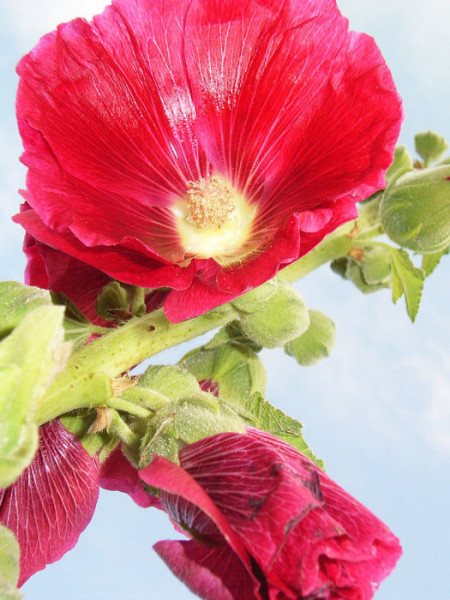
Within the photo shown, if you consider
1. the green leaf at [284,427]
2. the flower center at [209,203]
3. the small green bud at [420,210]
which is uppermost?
the flower center at [209,203]

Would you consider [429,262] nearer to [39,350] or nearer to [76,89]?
[76,89]

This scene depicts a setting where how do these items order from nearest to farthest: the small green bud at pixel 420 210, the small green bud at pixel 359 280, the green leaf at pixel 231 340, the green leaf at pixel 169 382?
the green leaf at pixel 169 382, the small green bud at pixel 420 210, the green leaf at pixel 231 340, the small green bud at pixel 359 280

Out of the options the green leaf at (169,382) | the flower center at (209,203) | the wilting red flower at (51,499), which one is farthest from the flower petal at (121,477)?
the flower center at (209,203)

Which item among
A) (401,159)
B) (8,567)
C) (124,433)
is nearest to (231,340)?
(124,433)

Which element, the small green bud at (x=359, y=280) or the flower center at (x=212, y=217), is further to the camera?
the small green bud at (x=359, y=280)

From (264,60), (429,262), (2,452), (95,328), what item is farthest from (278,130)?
(2,452)

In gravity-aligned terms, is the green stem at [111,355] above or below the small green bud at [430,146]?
above

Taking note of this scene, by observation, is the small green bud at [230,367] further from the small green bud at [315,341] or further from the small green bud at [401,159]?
the small green bud at [401,159]
